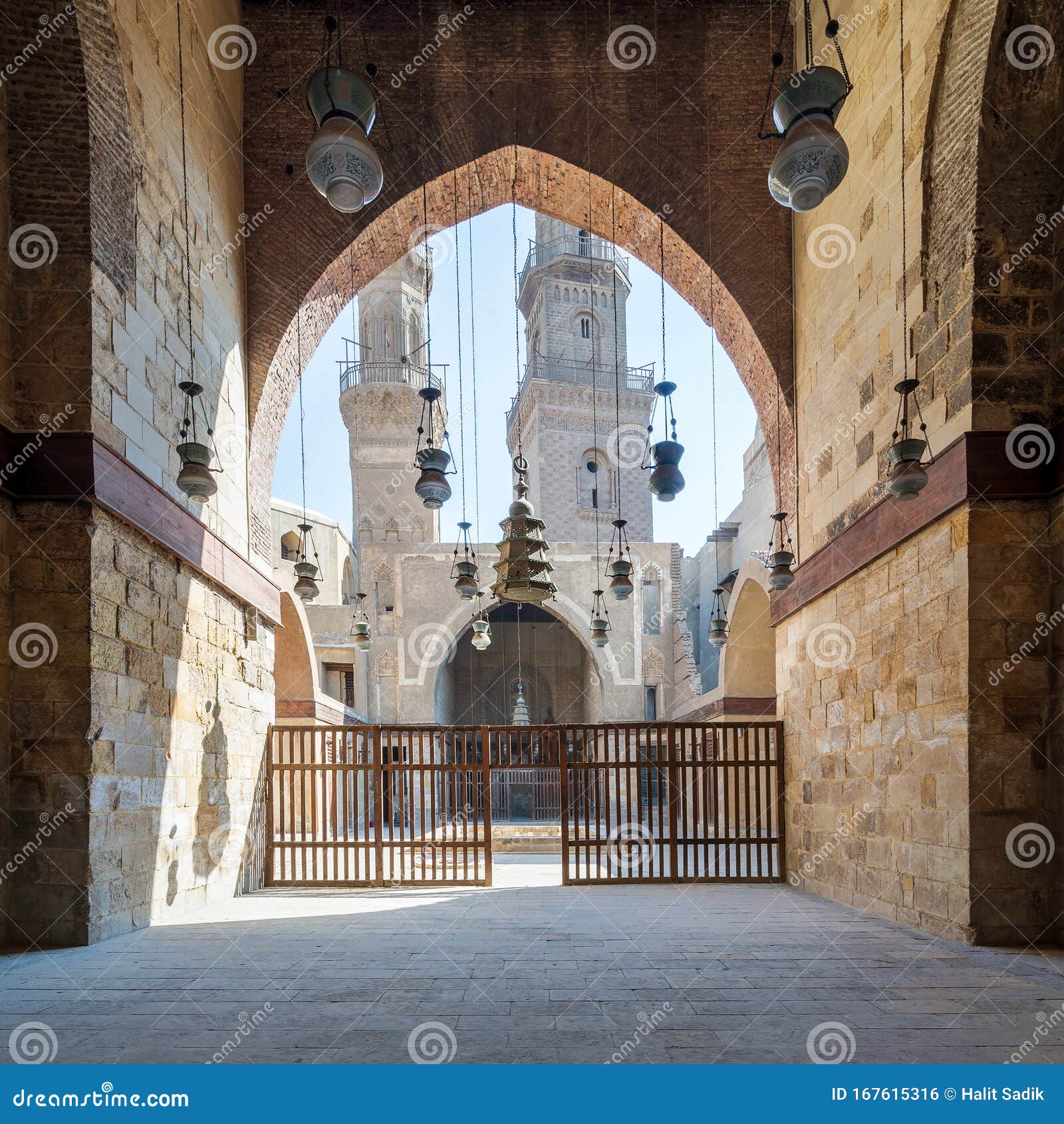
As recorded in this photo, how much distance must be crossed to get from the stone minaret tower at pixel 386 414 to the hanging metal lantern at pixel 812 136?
21.4 metres

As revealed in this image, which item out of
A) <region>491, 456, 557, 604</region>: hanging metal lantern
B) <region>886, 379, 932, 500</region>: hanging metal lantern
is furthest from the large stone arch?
<region>886, 379, 932, 500</region>: hanging metal lantern

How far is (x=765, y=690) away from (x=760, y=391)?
4.74m

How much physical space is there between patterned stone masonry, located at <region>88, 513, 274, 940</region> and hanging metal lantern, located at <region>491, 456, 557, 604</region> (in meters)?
2.45

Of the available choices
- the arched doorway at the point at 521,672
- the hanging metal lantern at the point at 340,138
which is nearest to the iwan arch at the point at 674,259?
the hanging metal lantern at the point at 340,138

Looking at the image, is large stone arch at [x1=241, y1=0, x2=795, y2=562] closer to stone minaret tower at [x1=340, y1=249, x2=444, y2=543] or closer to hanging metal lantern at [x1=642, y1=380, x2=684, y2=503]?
hanging metal lantern at [x1=642, y1=380, x2=684, y2=503]

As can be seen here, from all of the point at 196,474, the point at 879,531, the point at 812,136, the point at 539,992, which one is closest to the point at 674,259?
the point at 879,531

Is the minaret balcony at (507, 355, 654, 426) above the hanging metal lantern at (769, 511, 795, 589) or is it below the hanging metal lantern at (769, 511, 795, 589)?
above

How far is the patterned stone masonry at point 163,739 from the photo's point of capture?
5.35 m

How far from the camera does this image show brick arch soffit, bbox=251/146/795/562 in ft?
29.5

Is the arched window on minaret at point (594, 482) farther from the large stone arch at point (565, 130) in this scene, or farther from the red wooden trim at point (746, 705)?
the large stone arch at point (565, 130)

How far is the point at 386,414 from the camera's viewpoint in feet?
83.7

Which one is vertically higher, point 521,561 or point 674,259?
point 674,259

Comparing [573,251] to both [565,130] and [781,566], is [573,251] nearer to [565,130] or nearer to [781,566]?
[565,130]

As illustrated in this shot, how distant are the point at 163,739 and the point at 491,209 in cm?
677
